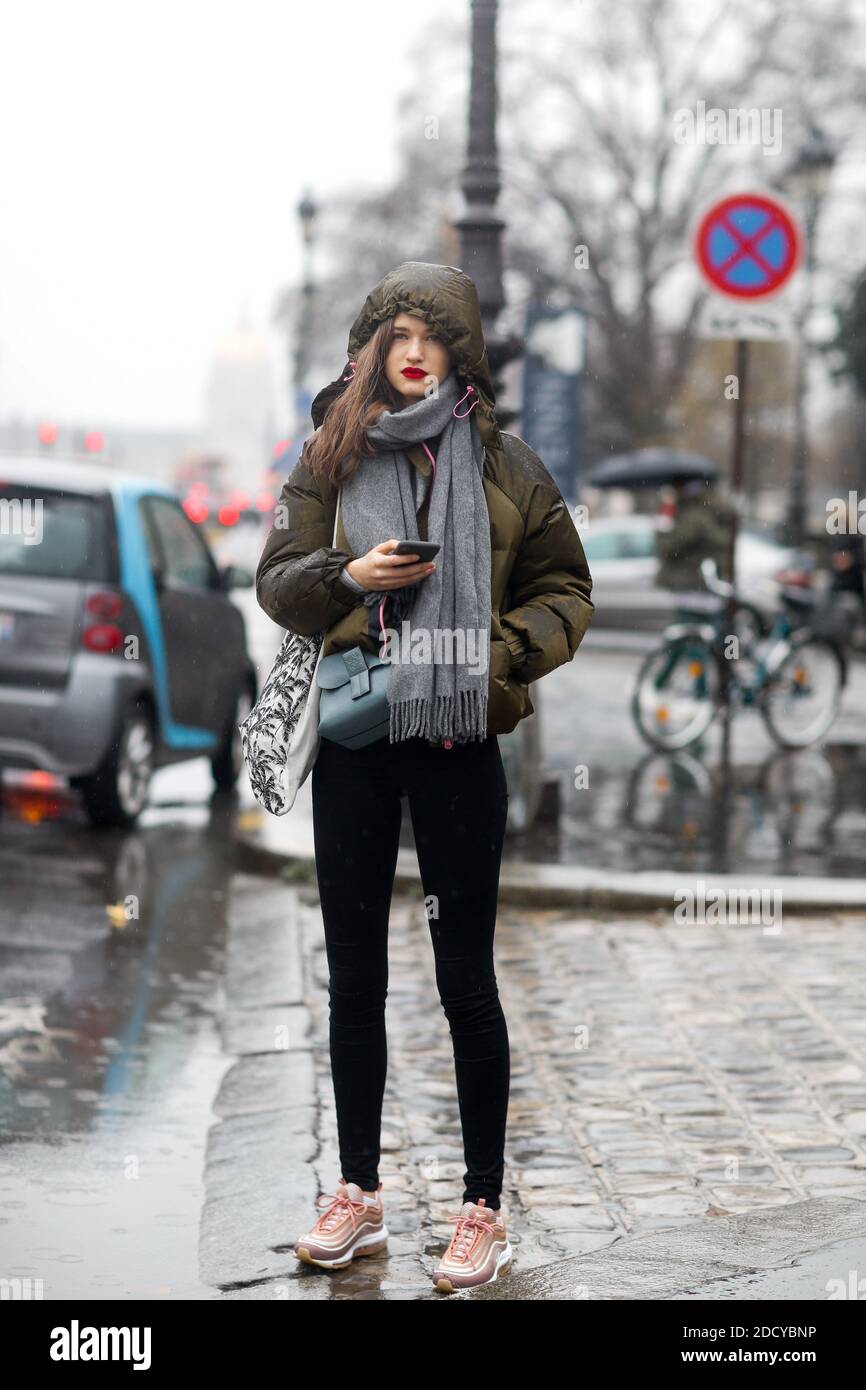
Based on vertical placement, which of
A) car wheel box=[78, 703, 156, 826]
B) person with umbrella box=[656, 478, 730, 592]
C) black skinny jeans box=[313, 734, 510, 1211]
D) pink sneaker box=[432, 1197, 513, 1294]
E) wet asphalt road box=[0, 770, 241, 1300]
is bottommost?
wet asphalt road box=[0, 770, 241, 1300]

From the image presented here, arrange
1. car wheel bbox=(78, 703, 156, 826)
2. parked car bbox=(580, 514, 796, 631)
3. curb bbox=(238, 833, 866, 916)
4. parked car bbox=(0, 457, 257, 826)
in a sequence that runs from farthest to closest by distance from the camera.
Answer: parked car bbox=(580, 514, 796, 631) → car wheel bbox=(78, 703, 156, 826) → parked car bbox=(0, 457, 257, 826) → curb bbox=(238, 833, 866, 916)

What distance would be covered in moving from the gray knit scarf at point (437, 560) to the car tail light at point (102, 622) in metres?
5.63

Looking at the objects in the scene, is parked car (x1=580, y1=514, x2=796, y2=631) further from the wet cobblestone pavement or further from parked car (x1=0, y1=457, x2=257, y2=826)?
the wet cobblestone pavement

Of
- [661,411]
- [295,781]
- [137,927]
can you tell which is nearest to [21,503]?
[137,927]

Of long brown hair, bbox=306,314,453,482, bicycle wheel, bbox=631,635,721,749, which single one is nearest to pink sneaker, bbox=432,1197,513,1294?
long brown hair, bbox=306,314,453,482

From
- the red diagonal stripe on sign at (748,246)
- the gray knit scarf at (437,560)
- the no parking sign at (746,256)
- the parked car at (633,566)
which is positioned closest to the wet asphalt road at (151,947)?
the gray knit scarf at (437,560)

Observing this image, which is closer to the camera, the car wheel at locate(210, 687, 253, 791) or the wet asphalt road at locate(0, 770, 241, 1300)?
the wet asphalt road at locate(0, 770, 241, 1300)

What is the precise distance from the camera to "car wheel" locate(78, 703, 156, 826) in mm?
9484

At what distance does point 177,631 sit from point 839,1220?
6.39 m

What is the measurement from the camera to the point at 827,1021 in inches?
241

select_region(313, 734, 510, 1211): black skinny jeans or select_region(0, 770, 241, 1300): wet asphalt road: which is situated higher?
select_region(313, 734, 510, 1211): black skinny jeans

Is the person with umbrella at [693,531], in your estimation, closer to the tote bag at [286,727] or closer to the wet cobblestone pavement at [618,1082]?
the wet cobblestone pavement at [618,1082]

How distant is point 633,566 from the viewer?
25109mm

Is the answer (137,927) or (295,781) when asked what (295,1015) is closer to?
(137,927)
